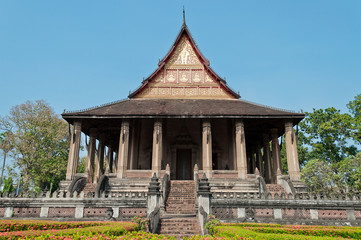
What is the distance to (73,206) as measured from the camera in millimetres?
13109

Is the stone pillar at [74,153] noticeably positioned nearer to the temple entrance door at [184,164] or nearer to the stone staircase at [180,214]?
the stone staircase at [180,214]

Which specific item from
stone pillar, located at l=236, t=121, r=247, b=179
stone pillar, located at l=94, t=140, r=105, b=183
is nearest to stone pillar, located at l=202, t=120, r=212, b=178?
stone pillar, located at l=236, t=121, r=247, b=179

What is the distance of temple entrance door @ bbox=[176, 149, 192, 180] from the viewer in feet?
72.2

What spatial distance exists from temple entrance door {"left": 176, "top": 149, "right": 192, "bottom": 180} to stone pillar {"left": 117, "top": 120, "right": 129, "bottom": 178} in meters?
5.22

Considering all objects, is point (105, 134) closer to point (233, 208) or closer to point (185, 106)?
point (185, 106)

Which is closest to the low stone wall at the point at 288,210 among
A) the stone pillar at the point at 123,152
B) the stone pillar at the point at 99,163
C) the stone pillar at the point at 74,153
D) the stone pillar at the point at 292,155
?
the stone pillar at the point at 292,155

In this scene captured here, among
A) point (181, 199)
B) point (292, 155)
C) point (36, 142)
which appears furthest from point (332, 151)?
point (36, 142)

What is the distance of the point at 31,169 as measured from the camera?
29.5 m

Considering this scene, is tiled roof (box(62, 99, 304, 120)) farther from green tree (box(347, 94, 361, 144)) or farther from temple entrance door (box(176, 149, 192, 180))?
green tree (box(347, 94, 361, 144))

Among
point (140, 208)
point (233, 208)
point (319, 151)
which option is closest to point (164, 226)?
point (140, 208)

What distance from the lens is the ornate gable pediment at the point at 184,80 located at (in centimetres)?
2244

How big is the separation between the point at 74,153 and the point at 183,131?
8342mm

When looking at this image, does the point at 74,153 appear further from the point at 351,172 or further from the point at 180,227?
the point at 351,172

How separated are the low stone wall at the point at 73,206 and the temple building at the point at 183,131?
3.16 metres
